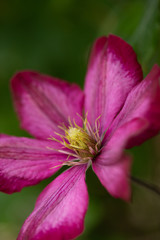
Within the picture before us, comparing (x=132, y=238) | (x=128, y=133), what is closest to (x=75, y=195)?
(x=128, y=133)

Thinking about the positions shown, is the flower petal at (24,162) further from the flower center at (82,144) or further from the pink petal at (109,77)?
the pink petal at (109,77)

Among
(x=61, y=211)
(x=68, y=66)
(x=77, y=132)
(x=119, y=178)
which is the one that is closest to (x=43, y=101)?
(x=77, y=132)

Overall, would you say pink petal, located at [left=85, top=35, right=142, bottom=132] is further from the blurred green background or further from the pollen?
the blurred green background

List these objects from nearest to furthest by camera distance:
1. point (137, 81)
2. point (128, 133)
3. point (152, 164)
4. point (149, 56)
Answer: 1. point (128, 133)
2. point (137, 81)
3. point (149, 56)
4. point (152, 164)

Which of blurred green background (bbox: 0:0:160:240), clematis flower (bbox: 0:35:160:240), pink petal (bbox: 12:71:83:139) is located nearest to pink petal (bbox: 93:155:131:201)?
clematis flower (bbox: 0:35:160:240)

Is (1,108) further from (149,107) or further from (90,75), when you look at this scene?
(149,107)

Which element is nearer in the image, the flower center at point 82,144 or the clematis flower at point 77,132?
the clematis flower at point 77,132

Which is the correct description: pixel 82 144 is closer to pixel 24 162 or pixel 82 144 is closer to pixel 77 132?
pixel 77 132

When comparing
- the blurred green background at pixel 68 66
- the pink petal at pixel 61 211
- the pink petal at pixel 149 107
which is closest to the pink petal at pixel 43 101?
the pink petal at pixel 61 211
